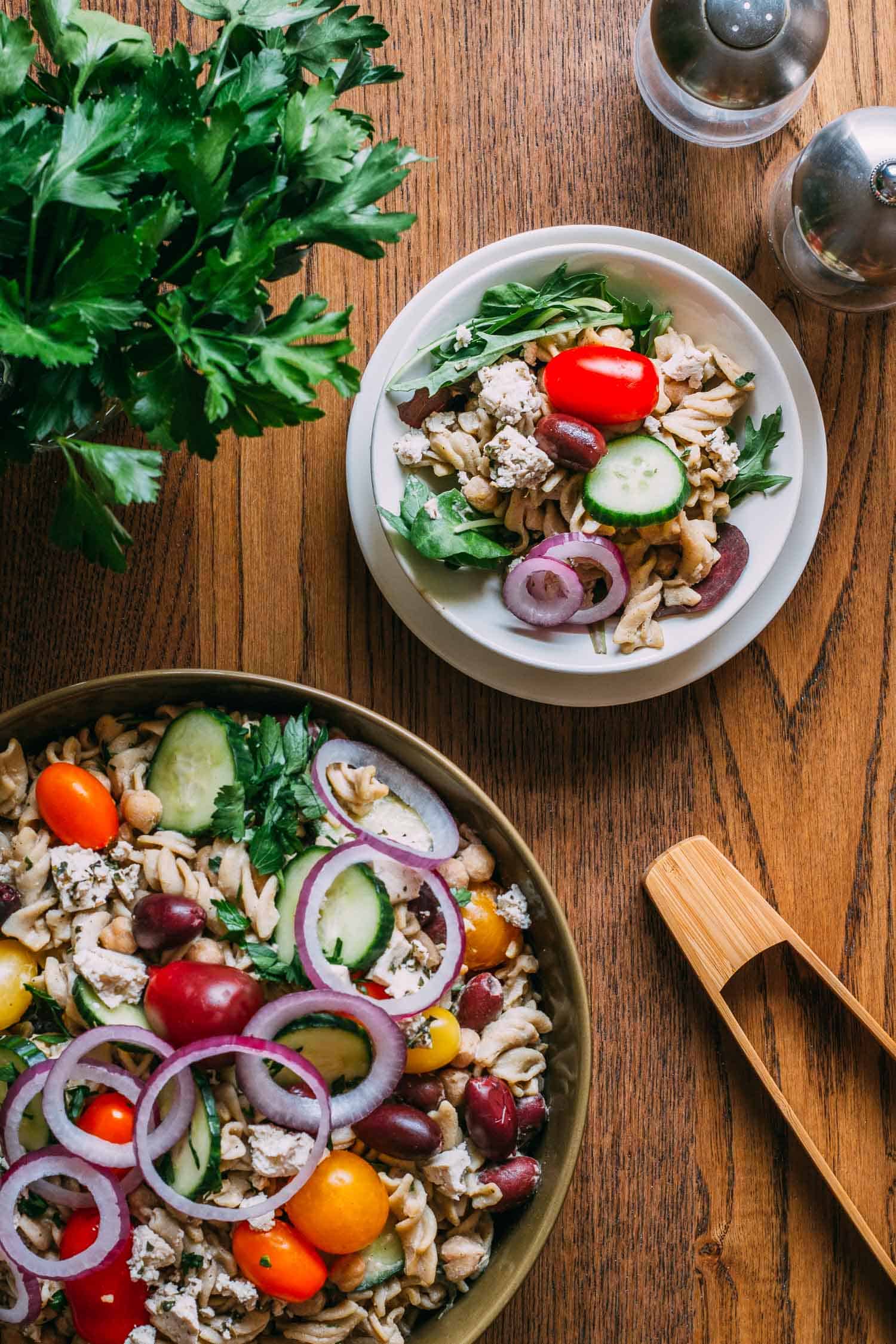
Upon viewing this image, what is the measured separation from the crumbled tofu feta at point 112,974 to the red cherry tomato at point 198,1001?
0.08 ft

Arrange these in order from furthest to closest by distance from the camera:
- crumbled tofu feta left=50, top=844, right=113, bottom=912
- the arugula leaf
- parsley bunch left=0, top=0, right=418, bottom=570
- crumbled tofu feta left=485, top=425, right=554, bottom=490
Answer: the arugula leaf → crumbled tofu feta left=485, top=425, right=554, bottom=490 → crumbled tofu feta left=50, top=844, right=113, bottom=912 → parsley bunch left=0, top=0, right=418, bottom=570

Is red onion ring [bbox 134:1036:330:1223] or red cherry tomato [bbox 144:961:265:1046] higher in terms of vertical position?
red cherry tomato [bbox 144:961:265:1046]

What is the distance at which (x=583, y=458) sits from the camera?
184cm

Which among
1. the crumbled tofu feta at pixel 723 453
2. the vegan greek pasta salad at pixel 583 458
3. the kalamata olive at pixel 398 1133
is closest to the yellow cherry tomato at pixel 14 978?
the kalamata olive at pixel 398 1133

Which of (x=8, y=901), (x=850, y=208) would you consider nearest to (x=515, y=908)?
(x=8, y=901)

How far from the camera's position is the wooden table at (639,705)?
2.02 metres

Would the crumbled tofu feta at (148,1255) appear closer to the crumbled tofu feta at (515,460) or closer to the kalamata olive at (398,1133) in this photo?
the kalamata olive at (398,1133)

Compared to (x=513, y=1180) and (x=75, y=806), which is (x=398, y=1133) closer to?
(x=513, y=1180)

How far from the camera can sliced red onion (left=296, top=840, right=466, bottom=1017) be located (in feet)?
5.54

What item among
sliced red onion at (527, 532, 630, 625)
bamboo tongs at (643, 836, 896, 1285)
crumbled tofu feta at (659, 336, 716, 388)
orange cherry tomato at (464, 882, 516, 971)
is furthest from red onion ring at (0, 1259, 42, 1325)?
crumbled tofu feta at (659, 336, 716, 388)

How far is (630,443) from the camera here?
1.89 m

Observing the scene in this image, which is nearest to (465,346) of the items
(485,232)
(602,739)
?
(485,232)

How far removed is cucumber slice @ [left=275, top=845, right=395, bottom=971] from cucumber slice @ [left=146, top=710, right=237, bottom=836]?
7.2 inches

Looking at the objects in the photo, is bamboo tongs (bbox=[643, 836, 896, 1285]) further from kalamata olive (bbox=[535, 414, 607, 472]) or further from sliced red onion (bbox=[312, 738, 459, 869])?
kalamata olive (bbox=[535, 414, 607, 472])
